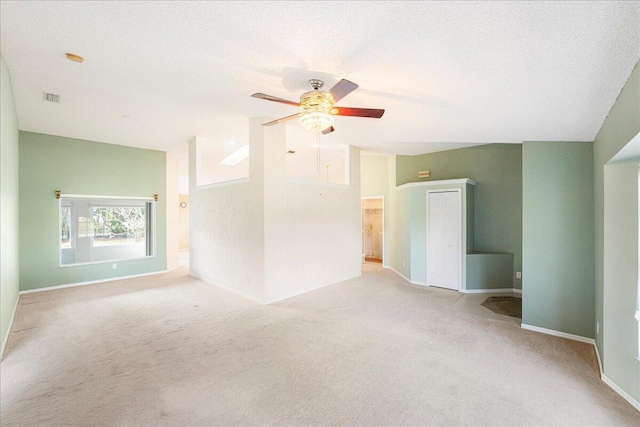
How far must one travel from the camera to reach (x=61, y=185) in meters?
5.65

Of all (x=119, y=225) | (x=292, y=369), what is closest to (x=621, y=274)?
(x=292, y=369)

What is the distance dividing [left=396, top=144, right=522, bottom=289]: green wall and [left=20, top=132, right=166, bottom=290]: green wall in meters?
7.42

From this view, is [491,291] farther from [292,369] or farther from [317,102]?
[317,102]

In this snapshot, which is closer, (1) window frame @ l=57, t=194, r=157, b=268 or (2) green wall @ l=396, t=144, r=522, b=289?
(2) green wall @ l=396, t=144, r=522, b=289

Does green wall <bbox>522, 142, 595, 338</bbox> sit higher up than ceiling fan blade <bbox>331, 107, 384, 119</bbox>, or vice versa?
ceiling fan blade <bbox>331, 107, 384, 119</bbox>

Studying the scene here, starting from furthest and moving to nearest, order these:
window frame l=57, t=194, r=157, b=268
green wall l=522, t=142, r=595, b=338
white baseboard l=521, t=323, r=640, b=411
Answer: window frame l=57, t=194, r=157, b=268 → green wall l=522, t=142, r=595, b=338 → white baseboard l=521, t=323, r=640, b=411

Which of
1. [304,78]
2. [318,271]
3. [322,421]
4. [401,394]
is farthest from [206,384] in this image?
[318,271]

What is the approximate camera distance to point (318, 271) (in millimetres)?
5445

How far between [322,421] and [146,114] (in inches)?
188

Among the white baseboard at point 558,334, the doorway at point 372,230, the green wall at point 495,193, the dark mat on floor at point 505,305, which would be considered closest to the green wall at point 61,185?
the doorway at point 372,230

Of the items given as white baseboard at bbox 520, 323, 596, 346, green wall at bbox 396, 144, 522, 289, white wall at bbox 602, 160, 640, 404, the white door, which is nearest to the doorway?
green wall at bbox 396, 144, 522, 289

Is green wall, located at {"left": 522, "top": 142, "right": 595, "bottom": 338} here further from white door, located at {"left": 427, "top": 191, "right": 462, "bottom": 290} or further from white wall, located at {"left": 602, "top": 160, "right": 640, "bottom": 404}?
white door, located at {"left": 427, "top": 191, "right": 462, "bottom": 290}

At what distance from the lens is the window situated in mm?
5812

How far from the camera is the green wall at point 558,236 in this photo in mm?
3121
